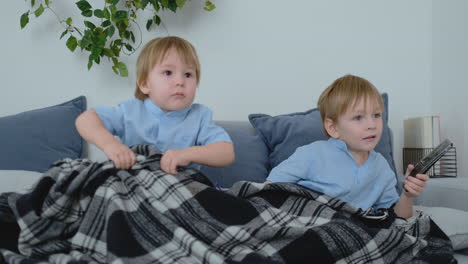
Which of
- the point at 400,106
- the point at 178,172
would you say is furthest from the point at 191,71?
the point at 400,106

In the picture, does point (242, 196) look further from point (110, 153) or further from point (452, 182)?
point (452, 182)

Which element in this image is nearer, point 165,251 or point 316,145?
point 165,251

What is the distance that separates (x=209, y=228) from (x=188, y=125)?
63cm

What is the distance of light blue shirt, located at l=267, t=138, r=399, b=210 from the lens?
1578 mm

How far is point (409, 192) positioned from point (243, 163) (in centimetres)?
67

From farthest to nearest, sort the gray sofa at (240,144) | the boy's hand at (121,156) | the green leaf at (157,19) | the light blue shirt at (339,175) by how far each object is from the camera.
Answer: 1. the green leaf at (157,19)
2. the gray sofa at (240,144)
3. the light blue shirt at (339,175)
4. the boy's hand at (121,156)

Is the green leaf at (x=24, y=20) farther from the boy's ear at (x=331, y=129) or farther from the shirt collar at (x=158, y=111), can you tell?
the boy's ear at (x=331, y=129)

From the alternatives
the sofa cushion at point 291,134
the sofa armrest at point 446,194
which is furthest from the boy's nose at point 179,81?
the sofa armrest at point 446,194

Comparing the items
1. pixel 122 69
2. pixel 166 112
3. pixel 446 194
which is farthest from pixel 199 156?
pixel 122 69

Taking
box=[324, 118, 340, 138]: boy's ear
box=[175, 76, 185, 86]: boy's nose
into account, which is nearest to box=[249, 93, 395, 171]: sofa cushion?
box=[324, 118, 340, 138]: boy's ear

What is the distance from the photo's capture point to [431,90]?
2709 mm

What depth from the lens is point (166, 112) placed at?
1.60 m

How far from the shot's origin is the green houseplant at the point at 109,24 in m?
2.28

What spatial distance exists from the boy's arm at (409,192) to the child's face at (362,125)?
15 cm
